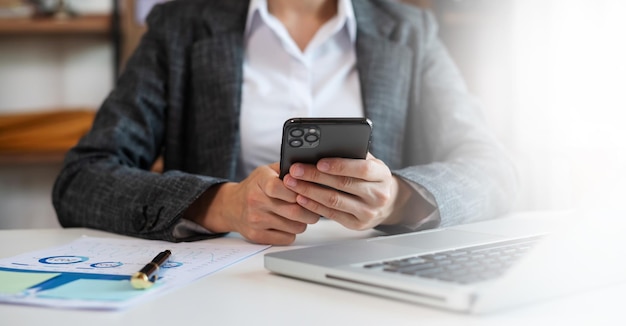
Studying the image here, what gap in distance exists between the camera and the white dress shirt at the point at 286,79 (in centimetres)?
136

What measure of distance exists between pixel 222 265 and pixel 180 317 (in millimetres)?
198

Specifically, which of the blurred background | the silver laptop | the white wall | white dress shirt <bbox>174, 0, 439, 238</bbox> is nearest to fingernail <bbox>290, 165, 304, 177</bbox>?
the silver laptop

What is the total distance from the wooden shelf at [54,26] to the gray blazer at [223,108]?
93 cm

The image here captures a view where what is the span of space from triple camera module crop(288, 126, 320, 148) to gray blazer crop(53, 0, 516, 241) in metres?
0.38

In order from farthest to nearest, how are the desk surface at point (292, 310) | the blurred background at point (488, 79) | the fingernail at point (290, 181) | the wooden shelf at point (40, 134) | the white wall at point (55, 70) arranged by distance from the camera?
the white wall at point (55, 70) → the wooden shelf at point (40, 134) → the blurred background at point (488, 79) → the fingernail at point (290, 181) → the desk surface at point (292, 310)

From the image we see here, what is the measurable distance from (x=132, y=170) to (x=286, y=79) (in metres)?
0.37

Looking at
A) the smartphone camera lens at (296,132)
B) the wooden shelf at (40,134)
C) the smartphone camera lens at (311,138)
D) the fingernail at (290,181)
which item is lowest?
the wooden shelf at (40,134)

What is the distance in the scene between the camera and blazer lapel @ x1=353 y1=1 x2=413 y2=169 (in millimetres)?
1360

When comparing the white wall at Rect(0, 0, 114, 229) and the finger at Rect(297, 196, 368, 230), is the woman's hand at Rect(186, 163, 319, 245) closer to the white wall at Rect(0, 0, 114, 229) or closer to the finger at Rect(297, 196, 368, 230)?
the finger at Rect(297, 196, 368, 230)

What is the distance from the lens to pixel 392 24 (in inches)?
57.4

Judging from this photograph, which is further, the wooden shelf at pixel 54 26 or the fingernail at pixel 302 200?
the wooden shelf at pixel 54 26

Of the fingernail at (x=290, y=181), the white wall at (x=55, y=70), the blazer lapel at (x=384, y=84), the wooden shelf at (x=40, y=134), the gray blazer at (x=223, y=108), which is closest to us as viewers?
the fingernail at (x=290, y=181)

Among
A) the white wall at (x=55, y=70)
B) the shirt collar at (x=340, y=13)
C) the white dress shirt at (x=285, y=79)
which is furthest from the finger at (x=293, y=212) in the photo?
the white wall at (x=55, y=70)

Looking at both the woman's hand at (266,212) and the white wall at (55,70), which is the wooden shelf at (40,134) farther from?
the woman's hand at (266,212)
